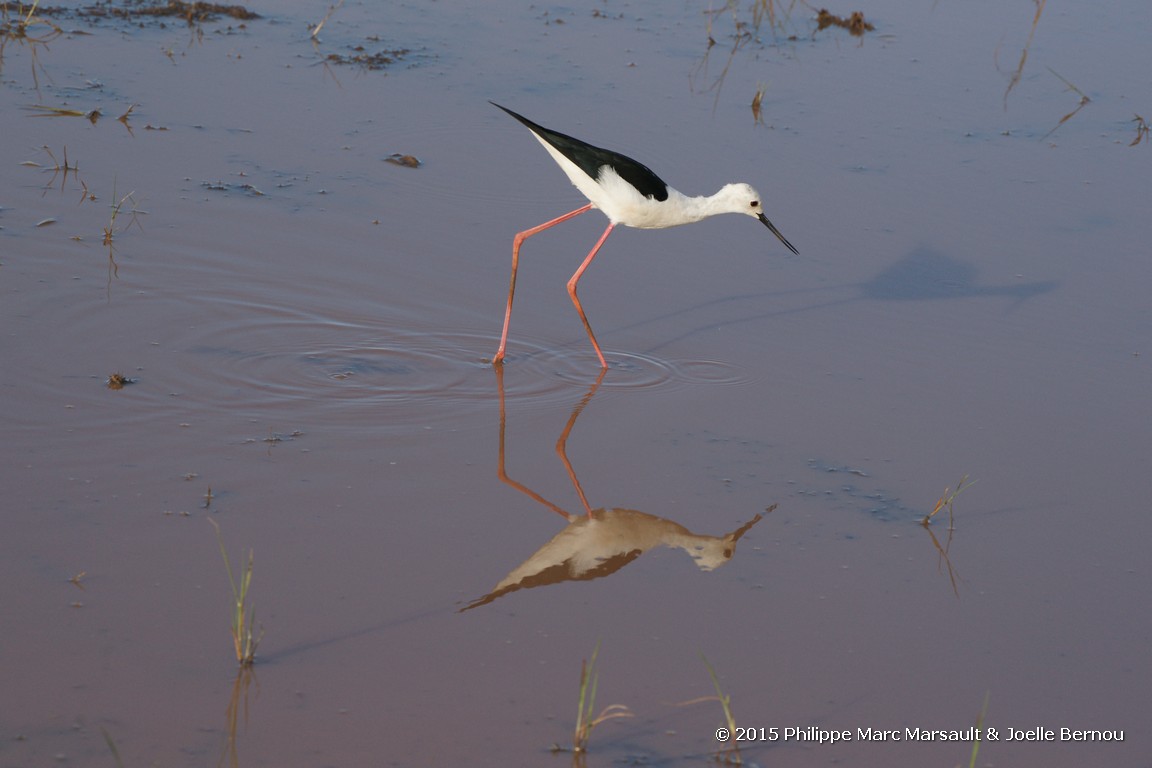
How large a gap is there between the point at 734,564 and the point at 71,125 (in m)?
4.62

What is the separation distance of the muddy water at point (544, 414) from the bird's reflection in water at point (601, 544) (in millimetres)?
22

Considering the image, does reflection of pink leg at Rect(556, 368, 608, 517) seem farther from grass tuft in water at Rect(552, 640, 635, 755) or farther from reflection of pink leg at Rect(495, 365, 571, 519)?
grass tuft in water at Rect(552, 640, 635, 755)

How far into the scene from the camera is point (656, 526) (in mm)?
4082

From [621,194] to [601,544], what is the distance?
1761 millimetres

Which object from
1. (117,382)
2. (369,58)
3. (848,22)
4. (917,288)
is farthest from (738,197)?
(848,22)

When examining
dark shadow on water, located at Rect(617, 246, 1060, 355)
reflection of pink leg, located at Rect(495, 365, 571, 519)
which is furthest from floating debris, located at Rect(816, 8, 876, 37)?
reflection of pink leg, located at Rect(495, 365, 571, 519)

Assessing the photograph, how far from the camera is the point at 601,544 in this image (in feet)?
13.1

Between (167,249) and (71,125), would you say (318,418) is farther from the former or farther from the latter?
(71,125)

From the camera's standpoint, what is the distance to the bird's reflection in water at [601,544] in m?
3.78

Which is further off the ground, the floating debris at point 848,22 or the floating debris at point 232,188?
the floating debris at point 848,22

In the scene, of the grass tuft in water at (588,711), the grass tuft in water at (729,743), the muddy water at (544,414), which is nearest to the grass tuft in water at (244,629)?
the muddy water at (544,414)

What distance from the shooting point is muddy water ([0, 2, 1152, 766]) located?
322 centimetres

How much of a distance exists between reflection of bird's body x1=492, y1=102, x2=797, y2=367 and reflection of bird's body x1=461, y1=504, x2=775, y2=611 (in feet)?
3.82

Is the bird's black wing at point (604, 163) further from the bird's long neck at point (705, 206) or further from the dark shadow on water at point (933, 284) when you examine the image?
the dark shadow on water at point (933, 284)
